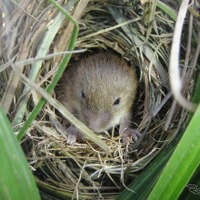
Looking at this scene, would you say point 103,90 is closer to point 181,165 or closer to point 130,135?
point 130,135

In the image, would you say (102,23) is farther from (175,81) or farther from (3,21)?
(175,81)

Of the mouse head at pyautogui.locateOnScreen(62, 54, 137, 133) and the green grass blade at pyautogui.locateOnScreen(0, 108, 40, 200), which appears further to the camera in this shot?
the mouse head at pyautogui.locateOnScreen(62, 54, 137, 133)

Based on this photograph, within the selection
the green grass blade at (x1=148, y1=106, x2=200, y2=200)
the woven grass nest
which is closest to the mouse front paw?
the woven grass nest

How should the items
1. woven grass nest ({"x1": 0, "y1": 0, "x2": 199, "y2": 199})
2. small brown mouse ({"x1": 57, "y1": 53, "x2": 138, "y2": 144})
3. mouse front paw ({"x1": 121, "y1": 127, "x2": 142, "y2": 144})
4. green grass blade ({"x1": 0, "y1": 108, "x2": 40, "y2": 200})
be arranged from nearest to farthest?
green grass blade ({"x1": 0, "y1": 108, "x2": 40, "y2": 200}) < woven grass nest ({"x1": 0, "y1": 0, "x2": 199, "y2": 199}) < mouse front paw ({"x1": 121, "y1": 127, "x2": 142, "y2": 144}) < small brown mouse ({"x1": 57, "y1": 53, "x2": 138, "y2": 144})

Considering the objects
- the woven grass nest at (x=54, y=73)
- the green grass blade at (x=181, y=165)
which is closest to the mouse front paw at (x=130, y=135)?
the woven grass nest at (x=54, y=73)

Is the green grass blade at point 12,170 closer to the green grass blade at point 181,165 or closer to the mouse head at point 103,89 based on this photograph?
the green grass blade at point 181,165

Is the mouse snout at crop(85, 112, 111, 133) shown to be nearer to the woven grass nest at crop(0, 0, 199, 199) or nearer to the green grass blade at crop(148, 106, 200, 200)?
the woven grass nest at crop(0, 0, 199, 199)

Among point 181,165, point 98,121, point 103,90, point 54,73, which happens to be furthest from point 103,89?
point 181,165
